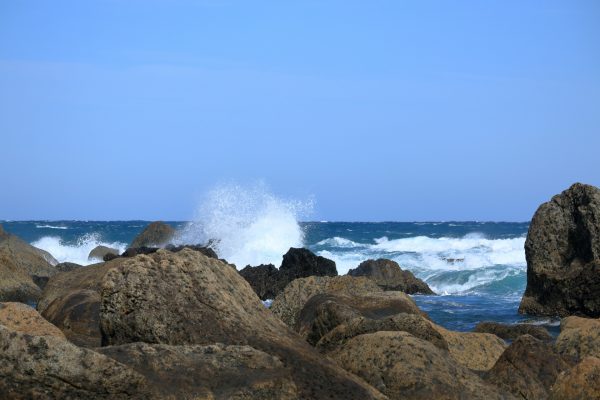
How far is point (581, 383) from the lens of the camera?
5562 millimetres

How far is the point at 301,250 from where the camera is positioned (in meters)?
21.7

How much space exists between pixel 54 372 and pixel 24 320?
231 centimetres

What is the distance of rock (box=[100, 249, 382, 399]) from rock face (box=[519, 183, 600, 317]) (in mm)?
9494

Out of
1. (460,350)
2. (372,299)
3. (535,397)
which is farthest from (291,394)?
(372,299)

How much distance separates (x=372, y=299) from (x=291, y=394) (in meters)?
4.54

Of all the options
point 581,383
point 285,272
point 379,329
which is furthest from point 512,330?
point 285,272

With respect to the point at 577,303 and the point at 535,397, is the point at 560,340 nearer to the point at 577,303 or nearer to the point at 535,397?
the point at 535,397

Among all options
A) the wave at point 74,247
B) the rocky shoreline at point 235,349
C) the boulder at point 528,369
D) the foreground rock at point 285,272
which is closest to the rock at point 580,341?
the rocky shoreline at point 235,349

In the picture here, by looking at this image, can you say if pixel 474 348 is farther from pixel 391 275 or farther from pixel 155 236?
pixel 155 236

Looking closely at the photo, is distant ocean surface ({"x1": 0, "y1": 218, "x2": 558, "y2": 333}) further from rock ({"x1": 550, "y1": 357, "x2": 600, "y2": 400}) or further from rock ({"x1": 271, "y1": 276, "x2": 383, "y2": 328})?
rock ({"x1": 550, "y1": 357, "x2": 600, "y2": 400})

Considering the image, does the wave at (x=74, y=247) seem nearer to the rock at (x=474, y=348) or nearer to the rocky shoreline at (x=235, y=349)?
the rock at (x=474, y=348)

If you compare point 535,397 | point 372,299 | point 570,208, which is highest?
point 570,208

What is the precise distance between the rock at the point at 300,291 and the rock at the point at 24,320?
4.31 m

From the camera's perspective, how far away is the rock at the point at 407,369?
6355mm
